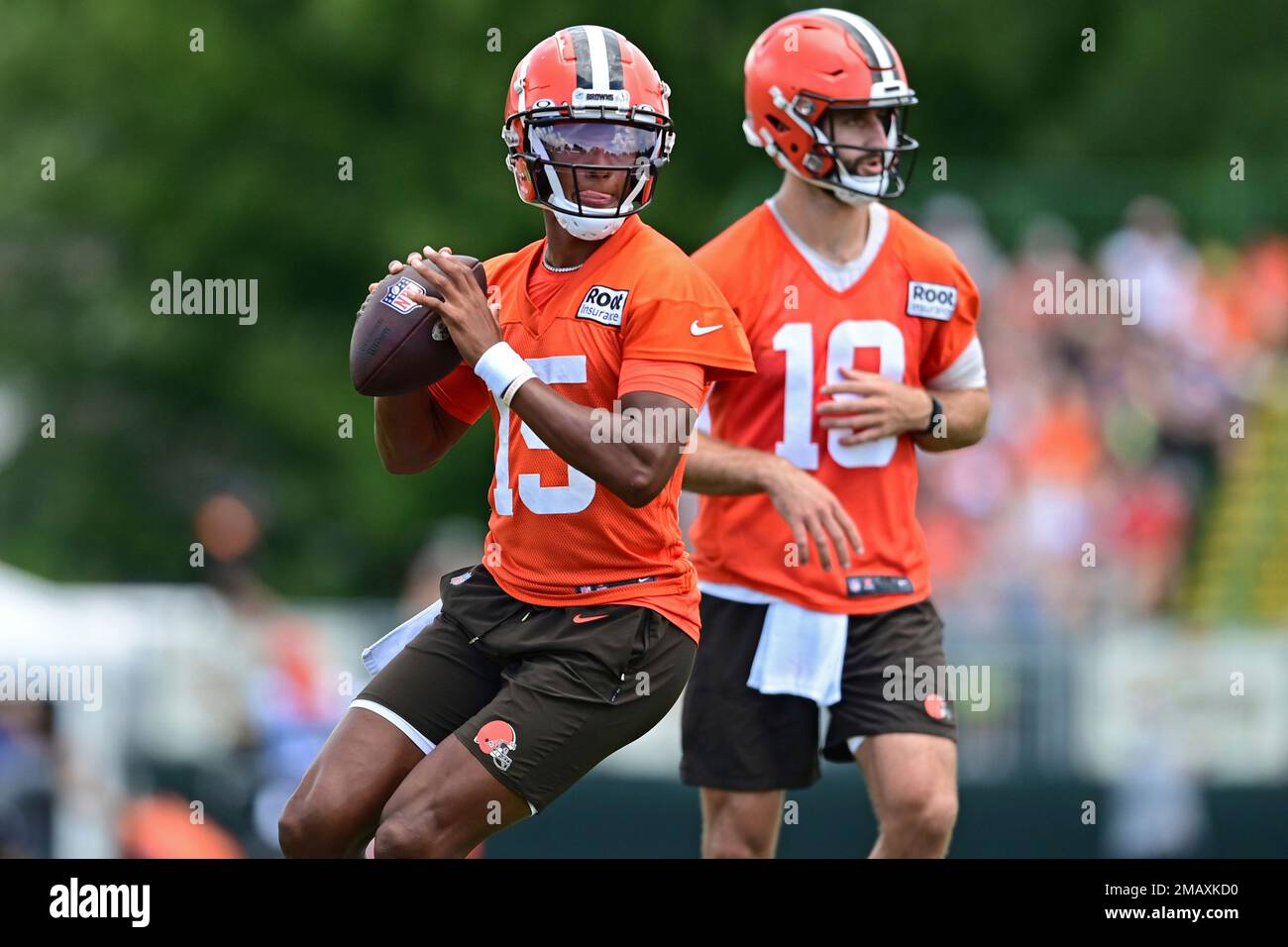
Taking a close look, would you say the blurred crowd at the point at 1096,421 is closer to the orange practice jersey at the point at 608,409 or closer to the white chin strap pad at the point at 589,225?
the orange practice jersey at the point at 608,409

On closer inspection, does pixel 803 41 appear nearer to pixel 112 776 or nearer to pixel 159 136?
pixel 112 776

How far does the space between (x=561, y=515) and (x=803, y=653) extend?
1336mm

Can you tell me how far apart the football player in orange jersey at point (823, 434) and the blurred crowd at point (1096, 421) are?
630 cm

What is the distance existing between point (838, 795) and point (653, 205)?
28.0 feet

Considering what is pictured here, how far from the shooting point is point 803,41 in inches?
Result: 256

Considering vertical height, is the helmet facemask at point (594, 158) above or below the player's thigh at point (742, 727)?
above

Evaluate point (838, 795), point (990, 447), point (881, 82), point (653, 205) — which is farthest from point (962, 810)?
point (653, 205)

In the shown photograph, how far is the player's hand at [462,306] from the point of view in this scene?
5.16m

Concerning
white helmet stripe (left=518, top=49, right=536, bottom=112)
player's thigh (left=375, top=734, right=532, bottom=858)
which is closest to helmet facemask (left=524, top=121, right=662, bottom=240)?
white helmet stripe (left=518, top=49, right=536, bottom=112)

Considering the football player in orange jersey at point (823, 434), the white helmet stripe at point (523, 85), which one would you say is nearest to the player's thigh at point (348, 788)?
the football player in orange jersey at point (823, 434)

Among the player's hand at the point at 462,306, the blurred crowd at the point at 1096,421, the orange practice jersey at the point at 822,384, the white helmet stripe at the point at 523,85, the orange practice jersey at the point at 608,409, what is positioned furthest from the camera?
the blurred crowd at the point at 1096,421

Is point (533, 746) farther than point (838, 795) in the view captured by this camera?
No

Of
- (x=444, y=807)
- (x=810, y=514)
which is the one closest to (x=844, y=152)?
(x=810, y=514)

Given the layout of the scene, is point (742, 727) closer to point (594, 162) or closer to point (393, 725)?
point (393, 725)
